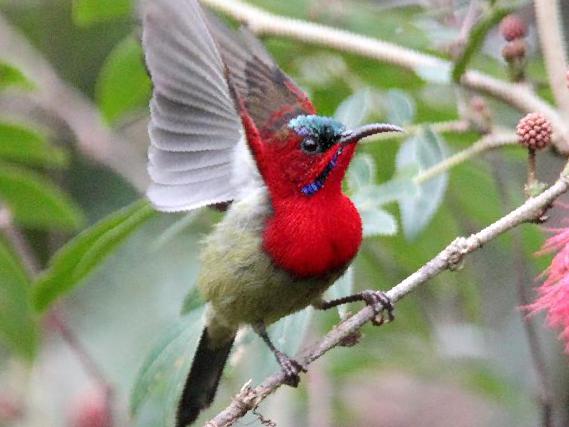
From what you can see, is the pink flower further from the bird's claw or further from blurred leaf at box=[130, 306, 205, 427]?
blurred leaf at box=[130, 306, 205, 427]

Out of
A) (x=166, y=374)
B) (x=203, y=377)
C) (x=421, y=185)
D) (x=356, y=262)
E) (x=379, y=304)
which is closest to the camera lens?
(x=379, y=304)

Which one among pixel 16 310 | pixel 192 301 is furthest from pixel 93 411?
pixel 192 301

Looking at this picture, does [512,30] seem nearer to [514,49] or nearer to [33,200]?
[514,49]

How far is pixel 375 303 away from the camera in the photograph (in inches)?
89.8

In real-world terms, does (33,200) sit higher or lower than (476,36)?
lower

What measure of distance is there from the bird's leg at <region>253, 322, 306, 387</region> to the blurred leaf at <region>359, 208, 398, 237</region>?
291 millimetres

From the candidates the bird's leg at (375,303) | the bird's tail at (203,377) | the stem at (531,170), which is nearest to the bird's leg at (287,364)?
the bird's leg at (375,303)

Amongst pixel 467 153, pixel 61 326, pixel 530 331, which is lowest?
pixel 61 326

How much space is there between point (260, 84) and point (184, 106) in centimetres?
19

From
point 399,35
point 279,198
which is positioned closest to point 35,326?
point 279,198

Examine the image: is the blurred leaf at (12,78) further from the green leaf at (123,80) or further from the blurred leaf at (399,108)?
the blurred leaf at (399,108)

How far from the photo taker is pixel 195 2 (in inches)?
85.6

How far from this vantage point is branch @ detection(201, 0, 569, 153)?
101 inches

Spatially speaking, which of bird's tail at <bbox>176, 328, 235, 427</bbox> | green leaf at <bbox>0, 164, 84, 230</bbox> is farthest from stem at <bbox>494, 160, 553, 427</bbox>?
green leaf at <bbox>0, 164, 84, 230</bbox>
